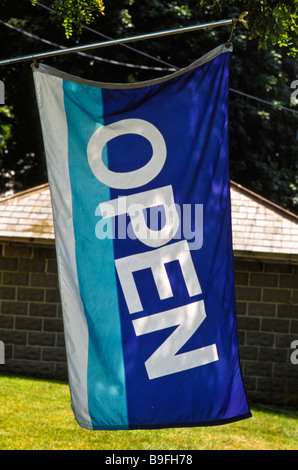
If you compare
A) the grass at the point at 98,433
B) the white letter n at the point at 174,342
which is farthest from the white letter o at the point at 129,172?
the grass at the point at 98,433

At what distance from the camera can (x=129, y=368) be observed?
352cm

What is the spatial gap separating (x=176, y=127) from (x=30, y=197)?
734 cm

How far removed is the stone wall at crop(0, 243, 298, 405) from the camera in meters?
9.69

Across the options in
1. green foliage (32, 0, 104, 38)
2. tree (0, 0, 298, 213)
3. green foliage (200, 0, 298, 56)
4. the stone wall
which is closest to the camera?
green foliage (200, 0, 298, 56)

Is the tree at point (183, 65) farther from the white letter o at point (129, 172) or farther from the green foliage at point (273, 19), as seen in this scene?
the white letter o at point (129, 172)

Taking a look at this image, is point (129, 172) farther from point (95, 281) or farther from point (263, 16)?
point (263, 16)

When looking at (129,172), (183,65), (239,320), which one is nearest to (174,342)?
(129,172)

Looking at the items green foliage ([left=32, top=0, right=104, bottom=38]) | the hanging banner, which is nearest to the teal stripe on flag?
the hanging banner

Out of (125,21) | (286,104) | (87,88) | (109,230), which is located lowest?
(109,230)

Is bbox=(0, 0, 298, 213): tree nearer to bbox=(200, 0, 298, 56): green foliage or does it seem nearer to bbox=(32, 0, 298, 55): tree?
bbox=(32, 0, 298, 55): tree

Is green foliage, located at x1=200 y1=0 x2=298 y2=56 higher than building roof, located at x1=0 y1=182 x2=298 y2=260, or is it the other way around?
green foliage, located at x1=200 y1=0 x2=298 y2=56

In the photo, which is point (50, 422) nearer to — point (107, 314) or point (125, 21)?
point (107, 314)

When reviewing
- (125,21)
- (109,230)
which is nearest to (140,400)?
(109,230)

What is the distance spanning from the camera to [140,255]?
11.7 ft
